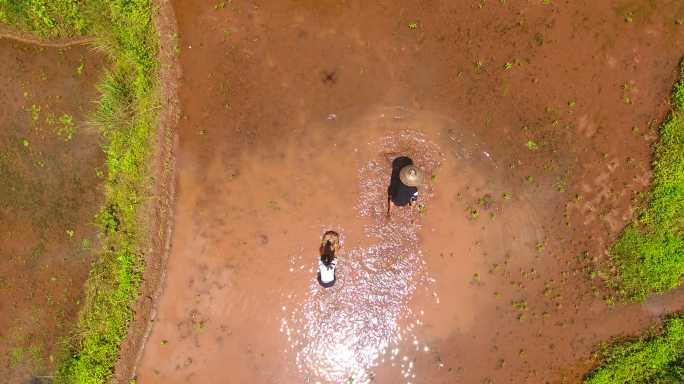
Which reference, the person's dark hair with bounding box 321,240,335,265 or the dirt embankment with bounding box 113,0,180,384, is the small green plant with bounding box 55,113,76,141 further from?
the person's dark hair with bounding box 321,240,335,265

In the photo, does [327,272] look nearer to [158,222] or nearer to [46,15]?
[158,222]

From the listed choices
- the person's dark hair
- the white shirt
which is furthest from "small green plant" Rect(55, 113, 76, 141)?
the white shirt

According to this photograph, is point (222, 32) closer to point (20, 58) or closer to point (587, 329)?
point (20, 58)

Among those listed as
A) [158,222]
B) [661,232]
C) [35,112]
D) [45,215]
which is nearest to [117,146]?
[158,222]

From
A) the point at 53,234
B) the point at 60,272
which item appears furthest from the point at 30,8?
the point at 60,272

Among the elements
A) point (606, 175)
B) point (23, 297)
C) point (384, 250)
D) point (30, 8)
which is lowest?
point (23, 297)

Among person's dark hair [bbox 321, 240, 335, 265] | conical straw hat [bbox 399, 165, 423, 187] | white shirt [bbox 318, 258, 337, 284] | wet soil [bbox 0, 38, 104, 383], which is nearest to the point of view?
conical straw hat [bbox 399, 165, 423, 187]
